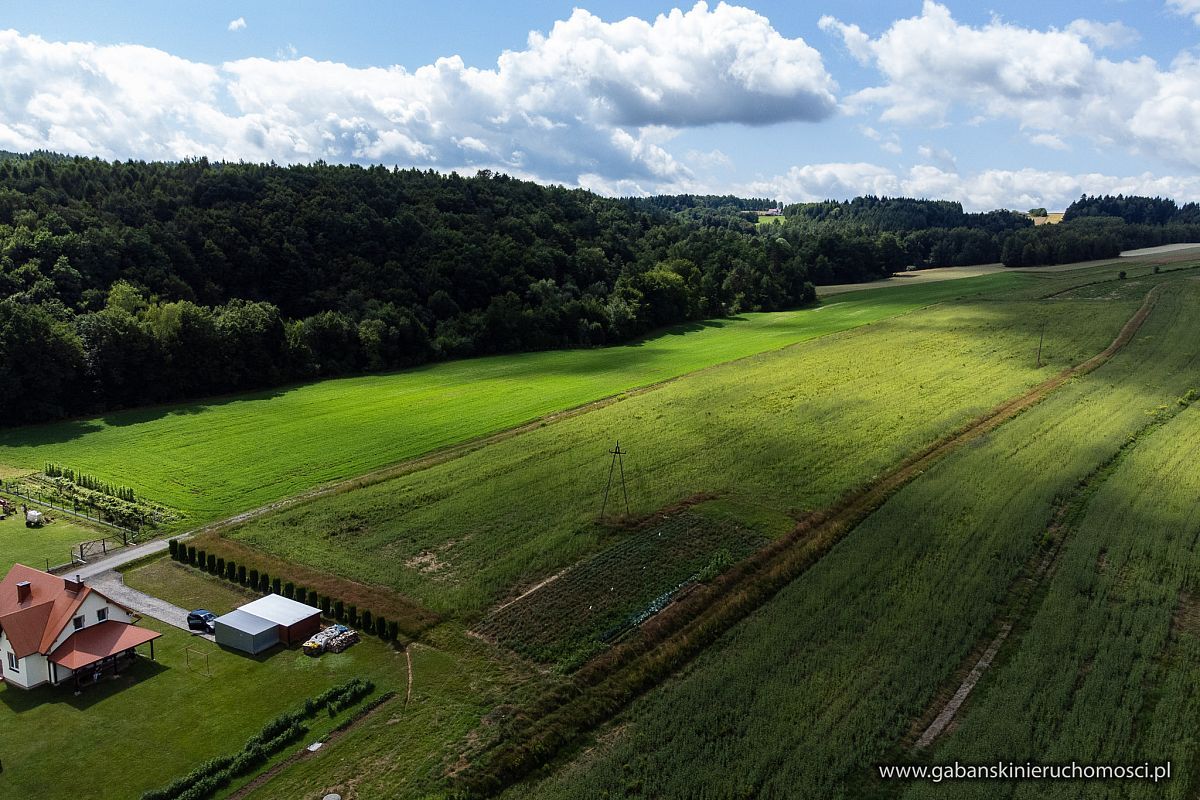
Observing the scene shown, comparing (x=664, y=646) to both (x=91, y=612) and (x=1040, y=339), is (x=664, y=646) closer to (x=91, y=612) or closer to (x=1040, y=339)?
(x=91, y=612)

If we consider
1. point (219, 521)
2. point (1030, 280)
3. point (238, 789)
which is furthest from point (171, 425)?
point (1030, 280)

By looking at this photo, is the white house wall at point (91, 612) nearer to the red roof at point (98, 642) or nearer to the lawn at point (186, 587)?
the red roof at point (98, 642)

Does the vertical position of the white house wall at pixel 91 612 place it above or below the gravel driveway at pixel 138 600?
above

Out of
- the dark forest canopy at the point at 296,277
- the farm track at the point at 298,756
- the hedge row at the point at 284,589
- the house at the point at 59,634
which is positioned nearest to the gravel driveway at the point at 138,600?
the house at the point at 59,634

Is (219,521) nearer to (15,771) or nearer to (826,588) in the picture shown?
(15,771)

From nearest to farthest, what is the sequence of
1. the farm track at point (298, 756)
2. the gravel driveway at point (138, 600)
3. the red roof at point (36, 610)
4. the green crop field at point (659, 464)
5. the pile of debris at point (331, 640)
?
the farm track at point (298, 756) < the red roof at point (36, 610) < the pile of debris at point (331, 640) < the gravel driveway at point (138, 600) < the green crop field at point (659, 464)

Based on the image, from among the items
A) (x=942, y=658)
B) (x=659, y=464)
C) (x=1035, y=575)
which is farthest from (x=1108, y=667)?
(x=659, y=464)

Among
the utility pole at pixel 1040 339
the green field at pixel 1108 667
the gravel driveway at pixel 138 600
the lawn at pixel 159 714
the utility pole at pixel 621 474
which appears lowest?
the lawn at pixel 159 714
